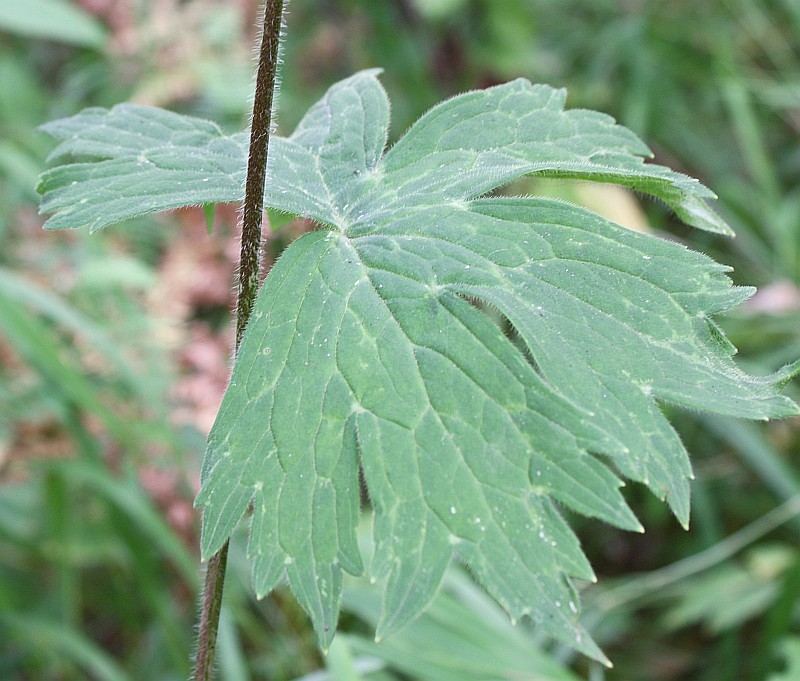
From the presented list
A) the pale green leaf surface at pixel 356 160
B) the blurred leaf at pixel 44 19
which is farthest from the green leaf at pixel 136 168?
the blurred leaf at pixel 44 19

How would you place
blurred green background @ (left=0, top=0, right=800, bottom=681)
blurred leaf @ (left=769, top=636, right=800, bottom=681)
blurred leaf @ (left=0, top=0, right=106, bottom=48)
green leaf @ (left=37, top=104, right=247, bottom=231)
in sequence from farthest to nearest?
blurred leaf @ (left=0, top=0, right=106, bottom=48) < blurred green background @ (left=0, top=0, right=800, bottom=681) < blurred leaf @ (left=769, top=636, right=800, bottom=681) < green leaf @ (left=37, top=104, right=247, bottom=231)

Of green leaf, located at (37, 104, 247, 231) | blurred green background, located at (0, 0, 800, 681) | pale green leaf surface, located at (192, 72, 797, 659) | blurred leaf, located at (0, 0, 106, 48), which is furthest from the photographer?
blurred leaf, located at (0, 0, 106, 48)

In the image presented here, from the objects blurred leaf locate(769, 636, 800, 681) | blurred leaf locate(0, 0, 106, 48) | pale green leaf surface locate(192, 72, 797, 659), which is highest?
blurred leaf locate(0, 0, 106, 48)

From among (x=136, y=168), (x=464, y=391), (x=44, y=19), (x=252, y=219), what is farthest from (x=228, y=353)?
(x=464, y=391)

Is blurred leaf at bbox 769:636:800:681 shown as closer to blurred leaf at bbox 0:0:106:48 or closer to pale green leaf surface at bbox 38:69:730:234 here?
pale green leaf surface at bbox 38:69:730:234

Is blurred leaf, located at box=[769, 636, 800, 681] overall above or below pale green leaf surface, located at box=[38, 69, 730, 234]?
below

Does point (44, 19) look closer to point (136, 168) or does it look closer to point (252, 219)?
point (136, 168)

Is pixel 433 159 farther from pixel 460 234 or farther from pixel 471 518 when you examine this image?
pixel 471 518

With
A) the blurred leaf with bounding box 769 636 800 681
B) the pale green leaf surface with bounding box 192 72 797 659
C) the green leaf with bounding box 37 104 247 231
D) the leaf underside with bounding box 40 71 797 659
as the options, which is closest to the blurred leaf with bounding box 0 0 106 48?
the green leaf with bounding box 37 104 247 231
